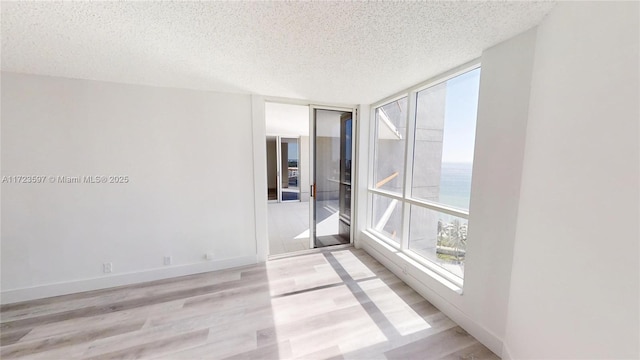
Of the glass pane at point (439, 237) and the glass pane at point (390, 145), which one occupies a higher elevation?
the glass pane at point (390, 145)

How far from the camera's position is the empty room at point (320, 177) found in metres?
1.04

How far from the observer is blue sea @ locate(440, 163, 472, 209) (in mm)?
1974

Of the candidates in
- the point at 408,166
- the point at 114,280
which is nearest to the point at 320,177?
the point at 408,166

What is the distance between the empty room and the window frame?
0.09ft

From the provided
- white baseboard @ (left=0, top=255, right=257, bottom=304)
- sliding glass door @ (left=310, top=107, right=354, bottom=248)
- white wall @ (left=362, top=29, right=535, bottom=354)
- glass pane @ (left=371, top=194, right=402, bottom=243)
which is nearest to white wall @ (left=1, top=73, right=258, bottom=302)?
white baseboard @ (left=0, top=255, right=257, bottom=304)

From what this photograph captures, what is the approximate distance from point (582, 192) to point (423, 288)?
1.71 meters

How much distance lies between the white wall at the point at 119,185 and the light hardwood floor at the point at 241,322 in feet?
1.04

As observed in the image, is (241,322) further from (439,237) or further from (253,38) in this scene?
(253,38)

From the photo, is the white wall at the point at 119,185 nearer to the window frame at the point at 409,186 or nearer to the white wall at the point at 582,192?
the window frame at the point at 409,186

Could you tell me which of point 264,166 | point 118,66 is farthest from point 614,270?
point 118,66

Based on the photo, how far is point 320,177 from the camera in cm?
355

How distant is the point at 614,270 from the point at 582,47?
3.51 ft

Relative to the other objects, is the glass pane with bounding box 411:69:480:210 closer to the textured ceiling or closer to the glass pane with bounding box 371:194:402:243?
the textured ceiling

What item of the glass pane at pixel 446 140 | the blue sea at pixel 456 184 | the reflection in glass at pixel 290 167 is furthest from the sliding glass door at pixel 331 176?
the reflection in glass at pixel 290 167
